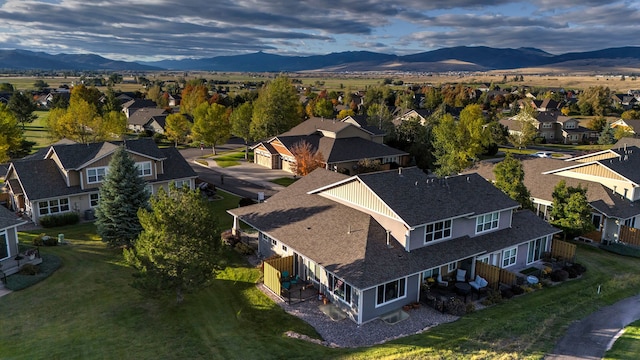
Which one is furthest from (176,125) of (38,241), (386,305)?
(386,305)

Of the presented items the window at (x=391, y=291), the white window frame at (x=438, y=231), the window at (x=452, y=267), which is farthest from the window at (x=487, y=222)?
the window at (x=391, y=291)

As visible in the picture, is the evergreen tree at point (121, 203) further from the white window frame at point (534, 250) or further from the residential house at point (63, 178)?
the white window frame at point (534, 250)

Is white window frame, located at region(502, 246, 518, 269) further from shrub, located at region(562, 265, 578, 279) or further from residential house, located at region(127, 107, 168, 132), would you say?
residential house, located at region(127, 107, 168, 132)

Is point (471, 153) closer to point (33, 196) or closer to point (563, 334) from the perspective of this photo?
point (563, 334)

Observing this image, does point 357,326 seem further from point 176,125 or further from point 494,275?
point 176,125

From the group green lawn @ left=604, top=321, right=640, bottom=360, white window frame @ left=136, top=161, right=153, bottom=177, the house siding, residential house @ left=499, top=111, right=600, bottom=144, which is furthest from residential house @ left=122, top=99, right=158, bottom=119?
green lawn @ left=604, top=321, right=640, bottom=360
